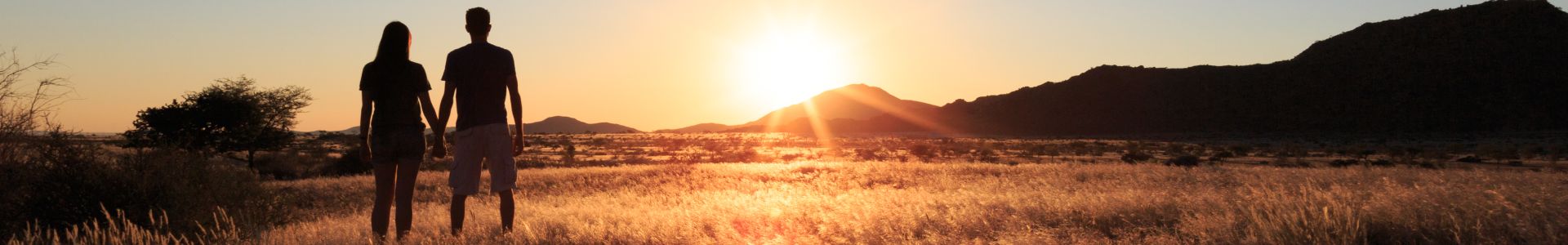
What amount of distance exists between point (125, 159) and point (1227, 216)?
9766mm

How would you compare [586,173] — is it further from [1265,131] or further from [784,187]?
[1265,131]

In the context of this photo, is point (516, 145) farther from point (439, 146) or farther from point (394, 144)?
point (394, 144)

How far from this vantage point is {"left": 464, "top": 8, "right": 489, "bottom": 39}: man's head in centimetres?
540

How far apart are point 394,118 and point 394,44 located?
48cm

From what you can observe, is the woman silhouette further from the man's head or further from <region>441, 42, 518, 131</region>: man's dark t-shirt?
the man's head

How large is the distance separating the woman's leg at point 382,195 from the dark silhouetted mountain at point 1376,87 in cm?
8686

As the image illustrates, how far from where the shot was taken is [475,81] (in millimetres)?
5254

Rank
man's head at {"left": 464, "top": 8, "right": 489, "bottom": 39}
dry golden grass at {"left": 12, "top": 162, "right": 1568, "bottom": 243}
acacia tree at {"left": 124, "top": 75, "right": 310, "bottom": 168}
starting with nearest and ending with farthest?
dry golden grass at {"left": 12, "top": 162, "right": 1568, "bottom": 243} → man's head at {"left": 464, "top": 8, "right": 489, "bottom": 39} → acacia tree at {"left": 124, "top": 75, "right": 310, "bottom": 168}

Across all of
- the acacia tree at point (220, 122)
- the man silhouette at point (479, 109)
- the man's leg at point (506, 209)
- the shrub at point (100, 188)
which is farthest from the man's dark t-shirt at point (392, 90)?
the acacia tree at point (220, 122)

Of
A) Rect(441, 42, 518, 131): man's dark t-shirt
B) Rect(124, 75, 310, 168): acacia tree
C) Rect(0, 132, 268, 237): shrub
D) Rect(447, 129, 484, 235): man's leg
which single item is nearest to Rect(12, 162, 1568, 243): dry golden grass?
Rect(447, 129, 484, 235): man's leg

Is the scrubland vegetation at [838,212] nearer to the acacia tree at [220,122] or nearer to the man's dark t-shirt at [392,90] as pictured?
the man's dark t-shirt at [392,90]

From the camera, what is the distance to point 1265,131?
3041 inches

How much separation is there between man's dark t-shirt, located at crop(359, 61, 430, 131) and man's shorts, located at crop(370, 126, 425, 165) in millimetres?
26

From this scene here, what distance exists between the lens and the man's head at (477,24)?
5.40 metres
